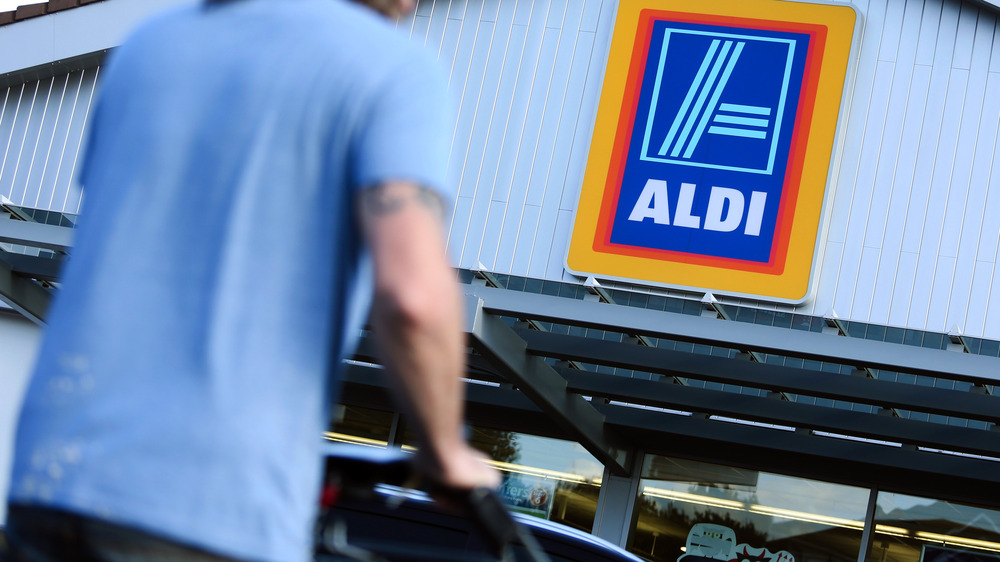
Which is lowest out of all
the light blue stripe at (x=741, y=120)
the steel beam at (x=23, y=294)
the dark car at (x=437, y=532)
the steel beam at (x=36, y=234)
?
the dark car at (x=437, y=532)

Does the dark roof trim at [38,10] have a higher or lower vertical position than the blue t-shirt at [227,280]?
higher

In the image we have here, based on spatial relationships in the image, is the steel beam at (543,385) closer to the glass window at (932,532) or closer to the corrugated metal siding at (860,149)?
the corrugated metal siding at (860,149)

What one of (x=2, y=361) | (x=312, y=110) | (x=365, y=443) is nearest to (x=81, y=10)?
(x=2, y=361)

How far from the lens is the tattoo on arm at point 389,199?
1312mm

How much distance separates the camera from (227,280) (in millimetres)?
1333

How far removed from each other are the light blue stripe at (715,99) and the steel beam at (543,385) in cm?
215

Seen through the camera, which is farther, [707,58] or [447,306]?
[707,58]

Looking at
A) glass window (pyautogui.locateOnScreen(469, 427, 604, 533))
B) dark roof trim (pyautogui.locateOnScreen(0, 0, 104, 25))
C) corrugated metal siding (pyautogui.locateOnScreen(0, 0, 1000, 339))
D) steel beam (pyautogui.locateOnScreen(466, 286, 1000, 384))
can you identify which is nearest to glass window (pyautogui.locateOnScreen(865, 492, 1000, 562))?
corrugated metal siding (pyautogui.locateOnScreen(0, 0, 1000, 339))

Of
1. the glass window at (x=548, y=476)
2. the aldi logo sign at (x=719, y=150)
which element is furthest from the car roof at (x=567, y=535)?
the glass window at (x=548, y=476)

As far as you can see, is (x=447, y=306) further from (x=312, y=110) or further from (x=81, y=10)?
(x=81, y=10)

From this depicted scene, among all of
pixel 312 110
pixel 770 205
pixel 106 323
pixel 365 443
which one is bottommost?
pixel 365 443

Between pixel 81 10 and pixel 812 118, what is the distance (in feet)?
21.5

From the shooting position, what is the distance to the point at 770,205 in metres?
9.34

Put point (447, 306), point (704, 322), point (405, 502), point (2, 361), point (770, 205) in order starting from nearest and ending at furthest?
point (447, 306) → point (405, 502) → point (704, 322) → point (770, 205) → point (2, 361)
